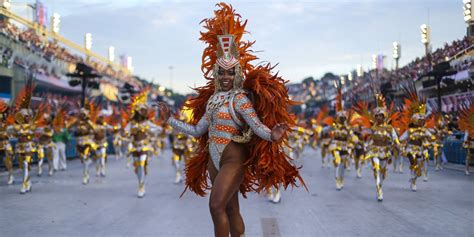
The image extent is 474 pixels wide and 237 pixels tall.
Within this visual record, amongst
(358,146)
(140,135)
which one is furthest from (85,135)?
(358,146)

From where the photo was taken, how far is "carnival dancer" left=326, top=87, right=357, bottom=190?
1463 centimetres

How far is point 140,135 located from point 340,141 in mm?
5461

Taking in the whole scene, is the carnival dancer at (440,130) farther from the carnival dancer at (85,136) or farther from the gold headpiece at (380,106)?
the carnival dancer at (85,136)

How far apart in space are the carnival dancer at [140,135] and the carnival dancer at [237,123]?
667 cm

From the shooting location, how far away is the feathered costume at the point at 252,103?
6.04 m

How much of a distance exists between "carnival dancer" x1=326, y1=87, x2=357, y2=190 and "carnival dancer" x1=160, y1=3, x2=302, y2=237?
27.9 feet

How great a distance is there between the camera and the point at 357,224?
350 inches

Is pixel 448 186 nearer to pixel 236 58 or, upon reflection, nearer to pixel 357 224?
pixel 357 224

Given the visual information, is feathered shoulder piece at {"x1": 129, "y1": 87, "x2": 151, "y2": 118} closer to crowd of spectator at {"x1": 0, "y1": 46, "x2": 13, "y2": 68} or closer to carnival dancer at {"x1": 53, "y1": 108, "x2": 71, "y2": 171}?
carnival dancer at {"x1": 53, "y1": 108, "x2": 71, "y2": 171}

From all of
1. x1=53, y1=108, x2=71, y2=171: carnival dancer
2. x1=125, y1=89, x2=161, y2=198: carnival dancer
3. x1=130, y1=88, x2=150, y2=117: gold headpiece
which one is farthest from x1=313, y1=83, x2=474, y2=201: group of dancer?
x1=53, y1=108, x2=71, y2=171: carnival dancer

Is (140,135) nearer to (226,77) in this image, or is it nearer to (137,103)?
(137,103)

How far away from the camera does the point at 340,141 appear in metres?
15.4

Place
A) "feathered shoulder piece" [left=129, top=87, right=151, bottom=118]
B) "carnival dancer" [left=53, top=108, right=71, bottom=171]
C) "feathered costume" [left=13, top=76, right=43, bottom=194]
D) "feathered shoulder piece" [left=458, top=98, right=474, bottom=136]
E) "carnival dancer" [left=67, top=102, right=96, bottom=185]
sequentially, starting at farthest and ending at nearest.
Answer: "carnival dancer" [left=53, top=108, right=71, bottom=171]
"carnival dancer" [left=67, top=102, right=96, bottom=185]
"feathered shoulder piece" [left=458, top=98, right=474, bottom=136]
"feathered shoulder piece" [left=129, top=87, right=151, bottom=118]
"feathered costume" [left=13, top=76, right=43, bottom=194]

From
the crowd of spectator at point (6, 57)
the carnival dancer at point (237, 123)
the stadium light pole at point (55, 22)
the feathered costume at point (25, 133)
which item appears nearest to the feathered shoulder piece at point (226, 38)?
the carnival dancer at point (237, 123)
